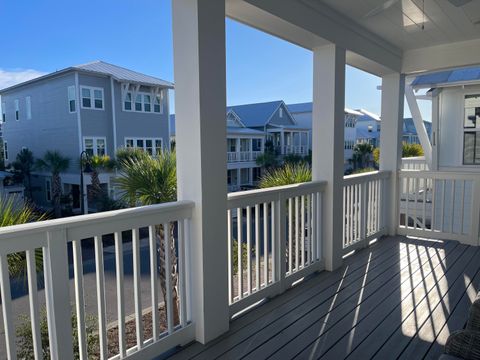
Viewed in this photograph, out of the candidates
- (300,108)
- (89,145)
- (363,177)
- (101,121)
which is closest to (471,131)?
(363,177)

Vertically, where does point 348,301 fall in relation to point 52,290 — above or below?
below

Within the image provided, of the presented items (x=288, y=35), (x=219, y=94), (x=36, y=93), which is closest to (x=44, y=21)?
(x=36, y=93)

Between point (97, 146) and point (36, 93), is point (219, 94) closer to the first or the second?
point (36, 93)

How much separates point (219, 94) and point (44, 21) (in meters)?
8.41

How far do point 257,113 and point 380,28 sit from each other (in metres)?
21.3

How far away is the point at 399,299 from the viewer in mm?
2963

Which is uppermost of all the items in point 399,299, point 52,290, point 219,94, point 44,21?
point 44,21

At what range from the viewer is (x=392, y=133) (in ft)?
16.3

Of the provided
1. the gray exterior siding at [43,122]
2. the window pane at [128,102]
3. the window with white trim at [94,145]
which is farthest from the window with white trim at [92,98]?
the window with white trim at [94,145]

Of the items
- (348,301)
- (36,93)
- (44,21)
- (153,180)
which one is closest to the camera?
(348,301)

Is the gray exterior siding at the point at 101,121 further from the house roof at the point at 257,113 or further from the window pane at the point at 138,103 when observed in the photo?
the house roof at the point at 257,113

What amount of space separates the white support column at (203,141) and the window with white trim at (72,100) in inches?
447

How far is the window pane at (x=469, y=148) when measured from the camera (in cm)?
690

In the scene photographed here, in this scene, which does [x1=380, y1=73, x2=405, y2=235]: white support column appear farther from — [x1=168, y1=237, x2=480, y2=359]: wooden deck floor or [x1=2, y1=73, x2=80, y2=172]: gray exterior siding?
[x1=2, y1=73, x2=80, y2=172]: gray exterior siding
